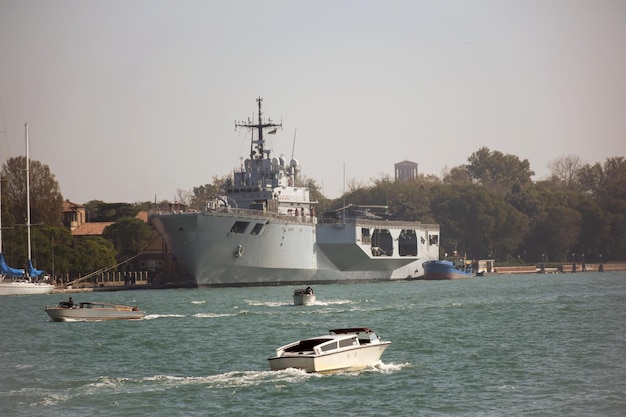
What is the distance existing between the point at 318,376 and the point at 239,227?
6438 centimetres

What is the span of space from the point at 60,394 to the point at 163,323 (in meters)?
25.6

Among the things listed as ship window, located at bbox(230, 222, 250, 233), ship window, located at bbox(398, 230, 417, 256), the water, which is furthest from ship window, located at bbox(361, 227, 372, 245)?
the water

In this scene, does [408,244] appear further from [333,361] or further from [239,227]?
[333,361]

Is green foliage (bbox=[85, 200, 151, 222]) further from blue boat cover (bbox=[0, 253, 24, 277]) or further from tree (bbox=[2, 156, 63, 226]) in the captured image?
blue boat cover (bbox=[0, 253, 24, 277])

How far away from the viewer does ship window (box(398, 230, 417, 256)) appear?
137125 mm

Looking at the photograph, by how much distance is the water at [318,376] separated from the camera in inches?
1420

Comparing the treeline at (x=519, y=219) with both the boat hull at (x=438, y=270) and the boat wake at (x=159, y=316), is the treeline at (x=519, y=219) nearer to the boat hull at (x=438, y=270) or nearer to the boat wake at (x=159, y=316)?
the boat hull at (x=438, y=270)

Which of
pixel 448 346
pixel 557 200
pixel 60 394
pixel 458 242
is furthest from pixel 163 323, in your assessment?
pixel 557 200


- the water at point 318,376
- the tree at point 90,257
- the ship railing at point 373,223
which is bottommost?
the water at point 318,376

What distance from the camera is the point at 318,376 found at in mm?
40469

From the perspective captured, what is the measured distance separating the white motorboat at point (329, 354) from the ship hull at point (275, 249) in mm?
59021

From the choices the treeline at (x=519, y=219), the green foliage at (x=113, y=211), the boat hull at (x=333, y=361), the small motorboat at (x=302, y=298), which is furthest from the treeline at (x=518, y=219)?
the boat hull at (x=333, y=361)

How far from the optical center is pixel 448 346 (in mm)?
50750

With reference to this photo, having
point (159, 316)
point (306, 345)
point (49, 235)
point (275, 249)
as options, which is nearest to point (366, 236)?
point (275, 249)
